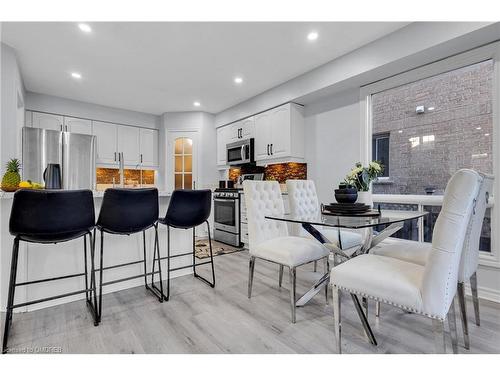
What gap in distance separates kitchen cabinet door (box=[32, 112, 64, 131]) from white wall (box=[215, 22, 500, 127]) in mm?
3774

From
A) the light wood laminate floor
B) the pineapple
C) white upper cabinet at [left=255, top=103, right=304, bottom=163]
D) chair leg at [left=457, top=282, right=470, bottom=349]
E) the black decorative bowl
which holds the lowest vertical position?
the light wood laminate floor

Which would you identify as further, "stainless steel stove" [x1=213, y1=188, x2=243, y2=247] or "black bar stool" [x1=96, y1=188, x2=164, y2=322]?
"stainless steel stove" [x1=213, y1=188, x2=243, y2=247]

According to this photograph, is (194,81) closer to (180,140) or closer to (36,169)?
(180,140)

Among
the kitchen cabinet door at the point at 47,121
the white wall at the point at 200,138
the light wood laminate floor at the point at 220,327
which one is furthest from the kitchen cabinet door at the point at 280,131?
the kitchen cabinet door at the point at 47,121

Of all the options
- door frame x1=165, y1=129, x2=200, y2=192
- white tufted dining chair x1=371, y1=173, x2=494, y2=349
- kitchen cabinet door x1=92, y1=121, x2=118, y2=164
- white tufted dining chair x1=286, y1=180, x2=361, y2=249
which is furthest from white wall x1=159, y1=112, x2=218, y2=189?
white tufted dining chair x1=371, y1=173, x2=494, y2=349

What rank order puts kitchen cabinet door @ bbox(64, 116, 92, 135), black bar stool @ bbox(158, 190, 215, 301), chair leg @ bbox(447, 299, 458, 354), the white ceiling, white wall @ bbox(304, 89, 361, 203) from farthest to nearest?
1. kitchen cabinet door @ bbox(64, 116, 92, 135)
2. white wall @ bbox(304, 89, 361, 203)
3. the white ceiling
4. black bar stool @ bbox(158, 190, 215, 301)
5. chair leg @ bbox(447, 299, 458, 354)

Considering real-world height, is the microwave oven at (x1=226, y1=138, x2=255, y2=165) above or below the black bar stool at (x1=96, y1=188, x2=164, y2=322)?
above

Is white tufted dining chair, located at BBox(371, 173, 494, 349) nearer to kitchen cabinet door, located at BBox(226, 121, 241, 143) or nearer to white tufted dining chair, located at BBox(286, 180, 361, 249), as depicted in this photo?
white tufted dining chair, located at BBox(286, 180, 361, 249)

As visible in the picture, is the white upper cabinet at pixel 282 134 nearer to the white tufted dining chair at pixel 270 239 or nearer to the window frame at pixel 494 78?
the window frame at pixel 494 78

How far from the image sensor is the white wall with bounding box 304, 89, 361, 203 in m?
3.49
